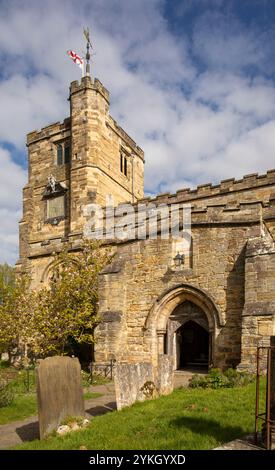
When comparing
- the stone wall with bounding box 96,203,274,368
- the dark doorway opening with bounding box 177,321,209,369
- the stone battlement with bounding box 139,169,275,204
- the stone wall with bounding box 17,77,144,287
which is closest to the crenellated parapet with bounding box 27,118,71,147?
the stone wall with bounding box 17,77,144,287

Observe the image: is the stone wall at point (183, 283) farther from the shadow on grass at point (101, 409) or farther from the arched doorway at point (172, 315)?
the shadow on grass at point (101, 409)

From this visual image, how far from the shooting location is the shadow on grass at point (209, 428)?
609cm

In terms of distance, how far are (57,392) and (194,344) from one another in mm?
13105

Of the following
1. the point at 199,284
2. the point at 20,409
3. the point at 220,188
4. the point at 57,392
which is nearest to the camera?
the point at 57,392

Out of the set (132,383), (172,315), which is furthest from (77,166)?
(132,383)

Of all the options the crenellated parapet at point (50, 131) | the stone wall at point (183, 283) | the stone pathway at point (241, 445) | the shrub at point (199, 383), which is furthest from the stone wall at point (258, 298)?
the crenellated parapet at point (50, 131)

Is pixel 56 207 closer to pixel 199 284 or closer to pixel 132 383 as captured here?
pixel 199 284

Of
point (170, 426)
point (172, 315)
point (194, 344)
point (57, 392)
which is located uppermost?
point (172, 315)

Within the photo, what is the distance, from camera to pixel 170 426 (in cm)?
688

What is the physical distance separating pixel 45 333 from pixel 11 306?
3002 mm

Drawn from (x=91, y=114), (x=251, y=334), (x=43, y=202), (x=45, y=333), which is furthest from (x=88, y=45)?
(x=251, y=334)

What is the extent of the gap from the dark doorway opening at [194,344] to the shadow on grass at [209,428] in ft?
39.1

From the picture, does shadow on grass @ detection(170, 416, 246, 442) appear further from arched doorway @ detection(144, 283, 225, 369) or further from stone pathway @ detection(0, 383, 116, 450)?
arched doorway @ detection(144, 283, 225, 369)

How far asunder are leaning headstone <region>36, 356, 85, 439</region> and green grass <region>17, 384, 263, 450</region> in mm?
459
